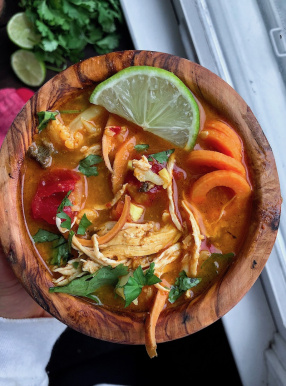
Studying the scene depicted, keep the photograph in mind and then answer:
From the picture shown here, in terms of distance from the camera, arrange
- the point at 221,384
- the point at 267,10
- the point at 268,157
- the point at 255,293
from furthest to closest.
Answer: the point at 221,384 → the point at 255,293 → the point at 267,10 → the point at 268,157

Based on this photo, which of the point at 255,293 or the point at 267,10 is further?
the point at 255,293

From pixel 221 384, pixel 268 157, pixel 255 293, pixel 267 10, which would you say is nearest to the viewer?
pixel 268 157

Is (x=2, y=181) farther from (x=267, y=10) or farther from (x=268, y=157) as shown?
(x=267, y=10)

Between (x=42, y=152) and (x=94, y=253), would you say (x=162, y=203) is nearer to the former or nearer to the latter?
(x=94, y=253)

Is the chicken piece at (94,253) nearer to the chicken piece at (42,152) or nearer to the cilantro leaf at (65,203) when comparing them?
the cilantro leaf at (65,203)

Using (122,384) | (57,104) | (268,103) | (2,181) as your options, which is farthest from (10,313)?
(268,103)

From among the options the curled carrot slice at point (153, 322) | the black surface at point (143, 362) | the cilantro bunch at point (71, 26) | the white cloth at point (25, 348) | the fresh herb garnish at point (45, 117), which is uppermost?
the cilantro bunch at point (71, 26)

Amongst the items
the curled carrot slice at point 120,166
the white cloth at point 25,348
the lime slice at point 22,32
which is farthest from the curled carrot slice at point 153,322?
the lime slice at point 22,32
